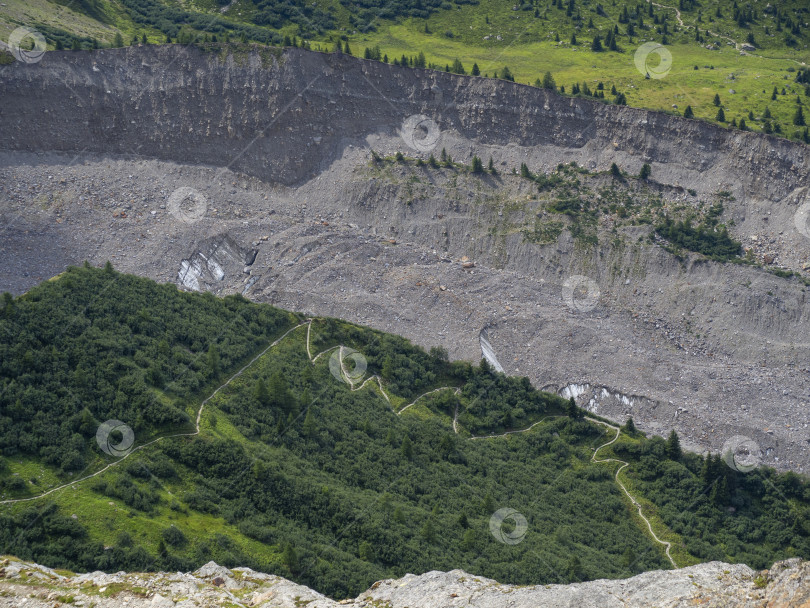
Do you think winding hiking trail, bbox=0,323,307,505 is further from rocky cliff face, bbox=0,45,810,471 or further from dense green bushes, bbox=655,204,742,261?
dense green bushes, bbox=655,204,742,261

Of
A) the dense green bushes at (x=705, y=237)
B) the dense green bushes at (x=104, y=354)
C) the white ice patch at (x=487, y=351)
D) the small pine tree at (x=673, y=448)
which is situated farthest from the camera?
the dense green bushes at (x=705, y=237)

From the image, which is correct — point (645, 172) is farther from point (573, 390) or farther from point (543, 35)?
point (543, 35)

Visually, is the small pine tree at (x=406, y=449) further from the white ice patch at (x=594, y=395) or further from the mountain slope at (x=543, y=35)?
the mountain slope at (x=543, y=35)

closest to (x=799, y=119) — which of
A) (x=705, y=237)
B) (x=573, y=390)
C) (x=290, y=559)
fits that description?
(x=705, y=237)

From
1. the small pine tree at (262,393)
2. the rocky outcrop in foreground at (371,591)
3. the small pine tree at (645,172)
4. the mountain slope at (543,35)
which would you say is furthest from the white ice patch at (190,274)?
the rocky outcrop in foreground at (371,591)

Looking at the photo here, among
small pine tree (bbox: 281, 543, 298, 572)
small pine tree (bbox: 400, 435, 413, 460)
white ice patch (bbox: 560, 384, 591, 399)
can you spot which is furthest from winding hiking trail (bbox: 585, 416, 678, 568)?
small pine tree (bbox: 281, 543, 298, 572)

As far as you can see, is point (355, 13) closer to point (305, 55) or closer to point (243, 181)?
point (305, 55)

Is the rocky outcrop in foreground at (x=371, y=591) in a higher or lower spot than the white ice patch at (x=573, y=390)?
higher
